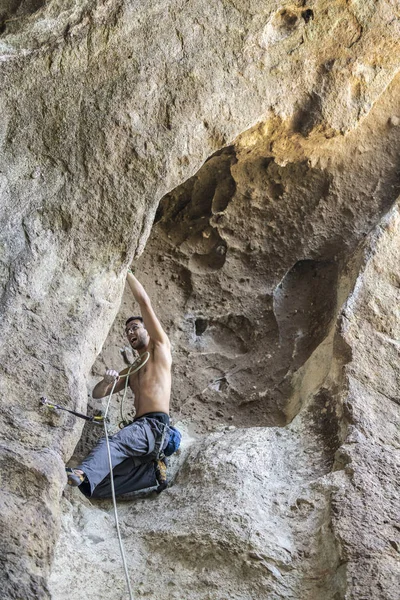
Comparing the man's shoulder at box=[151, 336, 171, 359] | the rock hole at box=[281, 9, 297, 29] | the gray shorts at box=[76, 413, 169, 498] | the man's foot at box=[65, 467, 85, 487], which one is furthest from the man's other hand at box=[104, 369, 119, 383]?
the rock hole at box=[281, 9, 297, 29]

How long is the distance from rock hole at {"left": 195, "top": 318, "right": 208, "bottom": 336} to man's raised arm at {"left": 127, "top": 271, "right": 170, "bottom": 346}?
0.77 metres

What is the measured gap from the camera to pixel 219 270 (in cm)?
561

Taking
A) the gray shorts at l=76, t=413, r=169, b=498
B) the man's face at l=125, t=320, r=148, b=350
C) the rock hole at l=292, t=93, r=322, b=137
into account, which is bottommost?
the gray shorts at l=76, t=413, r=169, b=498

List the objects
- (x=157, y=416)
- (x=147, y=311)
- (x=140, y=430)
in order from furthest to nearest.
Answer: (x=147, y=311)
(x=157, y=416)
(x=140, y=430)

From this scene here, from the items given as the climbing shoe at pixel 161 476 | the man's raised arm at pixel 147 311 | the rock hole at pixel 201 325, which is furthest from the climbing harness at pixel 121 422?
the rock hole at pixel 201 325

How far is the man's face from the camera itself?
495 cm

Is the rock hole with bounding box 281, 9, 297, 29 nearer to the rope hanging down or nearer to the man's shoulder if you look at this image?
the man's shoulder

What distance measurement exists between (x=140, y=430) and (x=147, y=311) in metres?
0.68

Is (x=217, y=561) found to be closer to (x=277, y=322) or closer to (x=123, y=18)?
(x=277, y=322)

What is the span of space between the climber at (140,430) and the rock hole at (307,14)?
5.94 ft

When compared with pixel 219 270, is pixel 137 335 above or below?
below

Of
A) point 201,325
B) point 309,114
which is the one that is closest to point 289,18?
point 309,114

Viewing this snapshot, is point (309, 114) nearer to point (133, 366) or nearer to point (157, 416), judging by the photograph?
point (133, 366)

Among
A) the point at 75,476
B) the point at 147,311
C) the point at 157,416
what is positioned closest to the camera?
the point at 75,476
